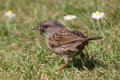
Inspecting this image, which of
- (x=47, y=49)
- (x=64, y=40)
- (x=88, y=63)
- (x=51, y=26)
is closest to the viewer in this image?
(x=64, y=40)

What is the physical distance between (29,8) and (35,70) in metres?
3.88

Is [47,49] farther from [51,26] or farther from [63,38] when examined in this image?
[63,38]

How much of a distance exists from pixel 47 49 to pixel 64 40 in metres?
1.00

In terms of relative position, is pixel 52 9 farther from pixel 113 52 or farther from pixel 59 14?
pixel 113 52

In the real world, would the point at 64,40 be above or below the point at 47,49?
above

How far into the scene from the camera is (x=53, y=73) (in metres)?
4.89

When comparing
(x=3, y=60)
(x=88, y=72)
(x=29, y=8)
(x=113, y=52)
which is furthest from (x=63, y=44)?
(x=29, y=8)

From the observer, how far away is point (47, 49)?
584 centimetres

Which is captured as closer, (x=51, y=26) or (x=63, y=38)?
(x=63, y=38)

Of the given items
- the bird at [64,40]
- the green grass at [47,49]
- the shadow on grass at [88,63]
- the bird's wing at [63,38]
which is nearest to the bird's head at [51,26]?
the bird at [64,40]

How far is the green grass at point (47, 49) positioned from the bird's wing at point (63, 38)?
1.47ft

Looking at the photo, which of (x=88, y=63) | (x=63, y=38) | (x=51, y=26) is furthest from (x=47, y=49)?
(x=88, y=63)

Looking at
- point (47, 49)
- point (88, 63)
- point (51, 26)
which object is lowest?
point (88, 63)

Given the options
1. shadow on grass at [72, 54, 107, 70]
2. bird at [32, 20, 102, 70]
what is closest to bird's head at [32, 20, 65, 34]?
bird at [32, 20, 102, 70]
